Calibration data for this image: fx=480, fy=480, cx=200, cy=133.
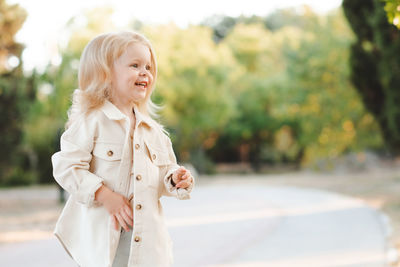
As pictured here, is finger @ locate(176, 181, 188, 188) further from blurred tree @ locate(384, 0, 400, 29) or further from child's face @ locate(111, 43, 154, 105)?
blurred tree @ locate(384, 0, 400, 29)

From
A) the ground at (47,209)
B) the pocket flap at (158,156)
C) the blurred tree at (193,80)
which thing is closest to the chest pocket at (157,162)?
the pocket flap at (158,156)

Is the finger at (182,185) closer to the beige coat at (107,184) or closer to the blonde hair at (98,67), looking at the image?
the beige coat at (107,184)

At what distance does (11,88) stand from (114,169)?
1154 centimetres

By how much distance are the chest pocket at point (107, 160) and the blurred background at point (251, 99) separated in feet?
2.96

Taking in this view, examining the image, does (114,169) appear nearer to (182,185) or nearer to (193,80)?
(182,185)

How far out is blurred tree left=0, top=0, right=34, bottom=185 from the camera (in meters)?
11.2

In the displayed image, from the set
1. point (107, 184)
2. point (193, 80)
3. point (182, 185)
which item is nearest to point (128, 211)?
point (107, 184)

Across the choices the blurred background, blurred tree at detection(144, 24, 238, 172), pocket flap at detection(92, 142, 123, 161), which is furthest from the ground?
blurred tree at detection(144, 24, 238, 172)

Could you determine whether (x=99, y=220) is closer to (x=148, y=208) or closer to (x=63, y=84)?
(x=148, y=208)

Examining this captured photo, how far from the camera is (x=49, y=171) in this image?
2591cm

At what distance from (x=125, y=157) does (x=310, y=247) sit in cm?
499

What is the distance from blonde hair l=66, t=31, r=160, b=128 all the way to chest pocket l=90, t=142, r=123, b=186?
205mm

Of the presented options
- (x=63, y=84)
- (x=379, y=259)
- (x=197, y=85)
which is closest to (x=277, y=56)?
(x=197, y=85)

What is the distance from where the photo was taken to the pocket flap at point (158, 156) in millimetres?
2378
